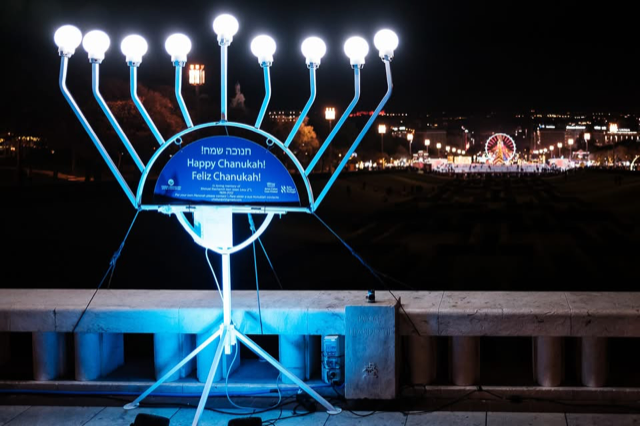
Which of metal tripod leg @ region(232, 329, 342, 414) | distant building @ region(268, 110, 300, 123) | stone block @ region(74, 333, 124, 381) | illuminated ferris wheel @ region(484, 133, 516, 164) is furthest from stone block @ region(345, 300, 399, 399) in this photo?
illuminated ferris wheel @ region(484, 133, 516, 164)

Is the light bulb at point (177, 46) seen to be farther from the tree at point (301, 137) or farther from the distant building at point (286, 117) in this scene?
the distant building at point (286, 117)

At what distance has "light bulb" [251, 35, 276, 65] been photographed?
17.9 ft

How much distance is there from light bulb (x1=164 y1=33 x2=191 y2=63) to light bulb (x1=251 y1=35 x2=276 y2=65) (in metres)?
0.50

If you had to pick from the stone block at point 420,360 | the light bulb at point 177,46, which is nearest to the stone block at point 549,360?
the stone block at point 420,360

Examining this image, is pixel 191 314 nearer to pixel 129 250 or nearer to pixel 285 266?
pixel 285 266

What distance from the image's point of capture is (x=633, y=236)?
28234mm

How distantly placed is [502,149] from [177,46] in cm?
16219

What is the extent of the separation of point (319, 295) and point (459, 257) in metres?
16.1

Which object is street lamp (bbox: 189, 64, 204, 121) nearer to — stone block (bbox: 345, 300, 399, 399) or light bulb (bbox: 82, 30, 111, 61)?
light bulb (bbox: 82, 30, 111, 61)

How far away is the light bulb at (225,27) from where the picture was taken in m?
5.25

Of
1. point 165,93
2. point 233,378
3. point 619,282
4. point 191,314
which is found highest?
point 165,93

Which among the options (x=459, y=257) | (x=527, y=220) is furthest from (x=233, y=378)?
(x=527, y=220)

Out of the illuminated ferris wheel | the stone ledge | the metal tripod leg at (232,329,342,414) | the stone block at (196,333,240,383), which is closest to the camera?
the metal tripod leg at (232,329,342,414)

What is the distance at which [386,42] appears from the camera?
5.30m
